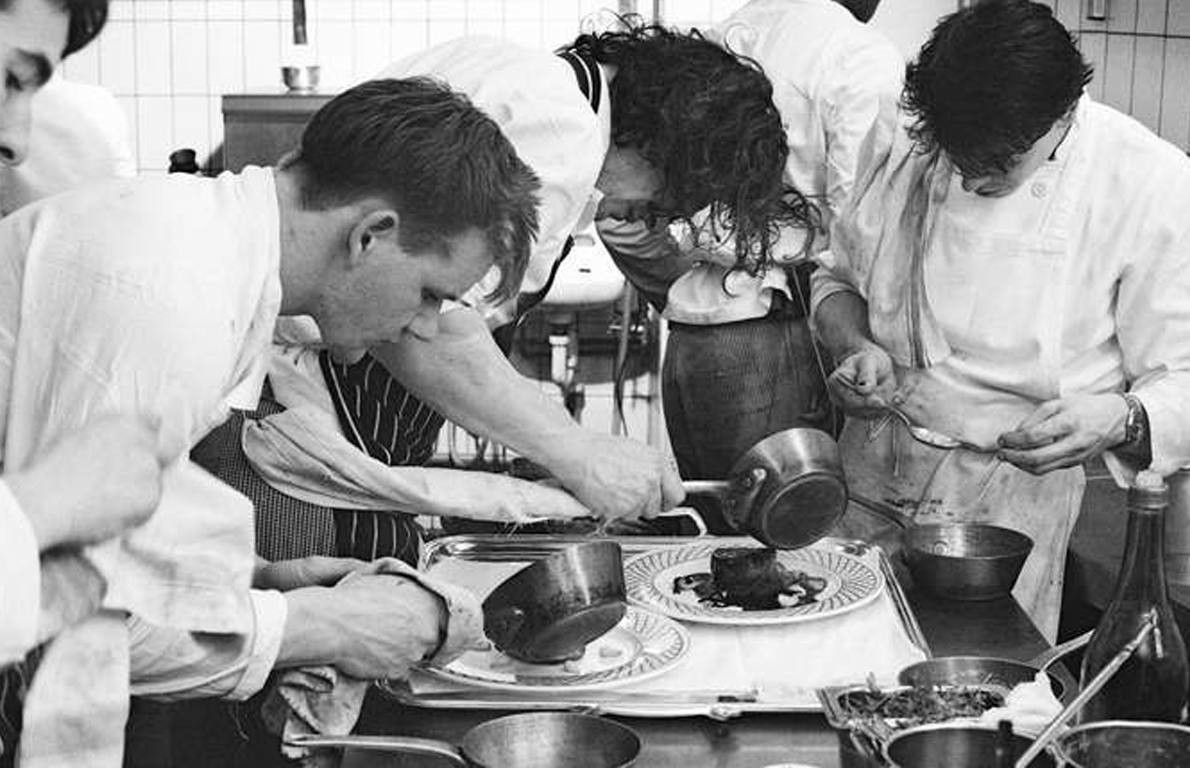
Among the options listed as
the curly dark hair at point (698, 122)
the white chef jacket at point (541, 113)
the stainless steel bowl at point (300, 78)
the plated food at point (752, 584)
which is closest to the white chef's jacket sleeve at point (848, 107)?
the curly dark hair at point (698, 122)

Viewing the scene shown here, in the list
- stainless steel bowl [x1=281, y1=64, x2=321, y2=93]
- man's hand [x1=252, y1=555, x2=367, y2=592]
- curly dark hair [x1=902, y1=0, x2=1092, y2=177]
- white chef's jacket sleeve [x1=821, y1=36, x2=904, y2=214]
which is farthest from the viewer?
stainless steel bowl [x1=281, y1=64, x2=321, y2=93]

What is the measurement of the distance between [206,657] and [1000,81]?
4.39ft

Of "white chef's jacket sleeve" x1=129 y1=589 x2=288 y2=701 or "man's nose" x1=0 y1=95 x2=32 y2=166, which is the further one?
"white chef's jacket sleeve" x1=129 y1=589 x2=288 y2=701

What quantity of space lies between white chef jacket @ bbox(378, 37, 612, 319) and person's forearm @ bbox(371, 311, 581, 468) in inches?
2.8

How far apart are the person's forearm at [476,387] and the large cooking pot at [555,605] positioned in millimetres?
433

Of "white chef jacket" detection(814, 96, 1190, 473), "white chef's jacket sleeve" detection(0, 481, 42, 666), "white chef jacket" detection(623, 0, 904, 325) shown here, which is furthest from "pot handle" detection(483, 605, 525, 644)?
"white chef jacket" detection(623, 0, 904, 325)

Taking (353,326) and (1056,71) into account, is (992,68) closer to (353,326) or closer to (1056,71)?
(1056,71)

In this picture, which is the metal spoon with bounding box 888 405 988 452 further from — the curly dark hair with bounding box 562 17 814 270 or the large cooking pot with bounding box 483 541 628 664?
the large cooking pot with bounding box 483 541 628 664

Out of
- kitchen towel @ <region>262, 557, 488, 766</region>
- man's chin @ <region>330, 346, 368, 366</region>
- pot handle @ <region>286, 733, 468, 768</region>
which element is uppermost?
man's chin @ <region>330, 346, 368, 366</region>

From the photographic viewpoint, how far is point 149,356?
1412mm

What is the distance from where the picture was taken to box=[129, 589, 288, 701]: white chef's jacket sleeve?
1459 millimetres

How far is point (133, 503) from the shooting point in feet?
3.70

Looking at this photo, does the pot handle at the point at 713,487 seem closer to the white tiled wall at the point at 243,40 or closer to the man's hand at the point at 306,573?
the man's hand at the point at 306,573

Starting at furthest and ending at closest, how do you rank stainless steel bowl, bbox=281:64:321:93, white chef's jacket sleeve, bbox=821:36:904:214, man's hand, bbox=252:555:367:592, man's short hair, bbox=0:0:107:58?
stainless steel bowl, bbox=281:64:321:93 < white chef's jacket sleeve, bbox=821:36:904:214 < man's hand, bbox=252:555:367:592 < man's short hair, bbox=0:0:107:58
